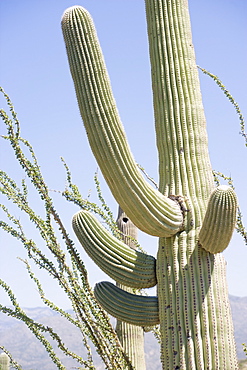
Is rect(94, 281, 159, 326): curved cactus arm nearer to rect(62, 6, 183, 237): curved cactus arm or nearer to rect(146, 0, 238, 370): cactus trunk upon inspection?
rect(146, 0, 238, 370): cactus trunk

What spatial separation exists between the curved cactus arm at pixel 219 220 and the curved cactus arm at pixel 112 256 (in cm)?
38

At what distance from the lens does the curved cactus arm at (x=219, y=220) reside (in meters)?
2.85

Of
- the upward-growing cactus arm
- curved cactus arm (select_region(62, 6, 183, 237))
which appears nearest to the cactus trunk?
the upward-growing cactus arm

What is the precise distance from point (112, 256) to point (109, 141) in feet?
2.11

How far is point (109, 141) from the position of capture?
3.04 m

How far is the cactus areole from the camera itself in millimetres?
2936

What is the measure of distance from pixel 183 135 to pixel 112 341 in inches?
66.5

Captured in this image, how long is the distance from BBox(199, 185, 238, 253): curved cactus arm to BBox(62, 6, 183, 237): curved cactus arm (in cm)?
22

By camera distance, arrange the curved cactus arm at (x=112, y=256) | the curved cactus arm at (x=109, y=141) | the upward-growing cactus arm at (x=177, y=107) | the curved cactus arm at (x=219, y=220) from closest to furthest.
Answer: the curved cactus arm at (x=219, y=220) → the curved cactus arm at (x=109, y=141) → the curved cactus arm at (x=112, y=256) → the upward-growing cactus arm at (x=177, y=107)

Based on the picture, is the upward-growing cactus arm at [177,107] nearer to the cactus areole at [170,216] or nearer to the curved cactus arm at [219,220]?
the cactus areole at [170,216]

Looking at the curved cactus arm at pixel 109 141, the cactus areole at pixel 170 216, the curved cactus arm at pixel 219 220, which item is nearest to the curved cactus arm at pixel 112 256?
the cactus areole at pixel 170 216

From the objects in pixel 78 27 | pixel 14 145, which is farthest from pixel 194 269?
pixel 14 145

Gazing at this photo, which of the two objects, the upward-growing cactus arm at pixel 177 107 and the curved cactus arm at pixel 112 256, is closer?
the curved cactus arm at pixel 112 256

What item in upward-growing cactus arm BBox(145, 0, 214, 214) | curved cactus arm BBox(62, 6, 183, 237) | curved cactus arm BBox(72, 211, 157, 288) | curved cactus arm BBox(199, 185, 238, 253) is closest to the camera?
curved cactus arm BBox(199, 185, 238, 253)
